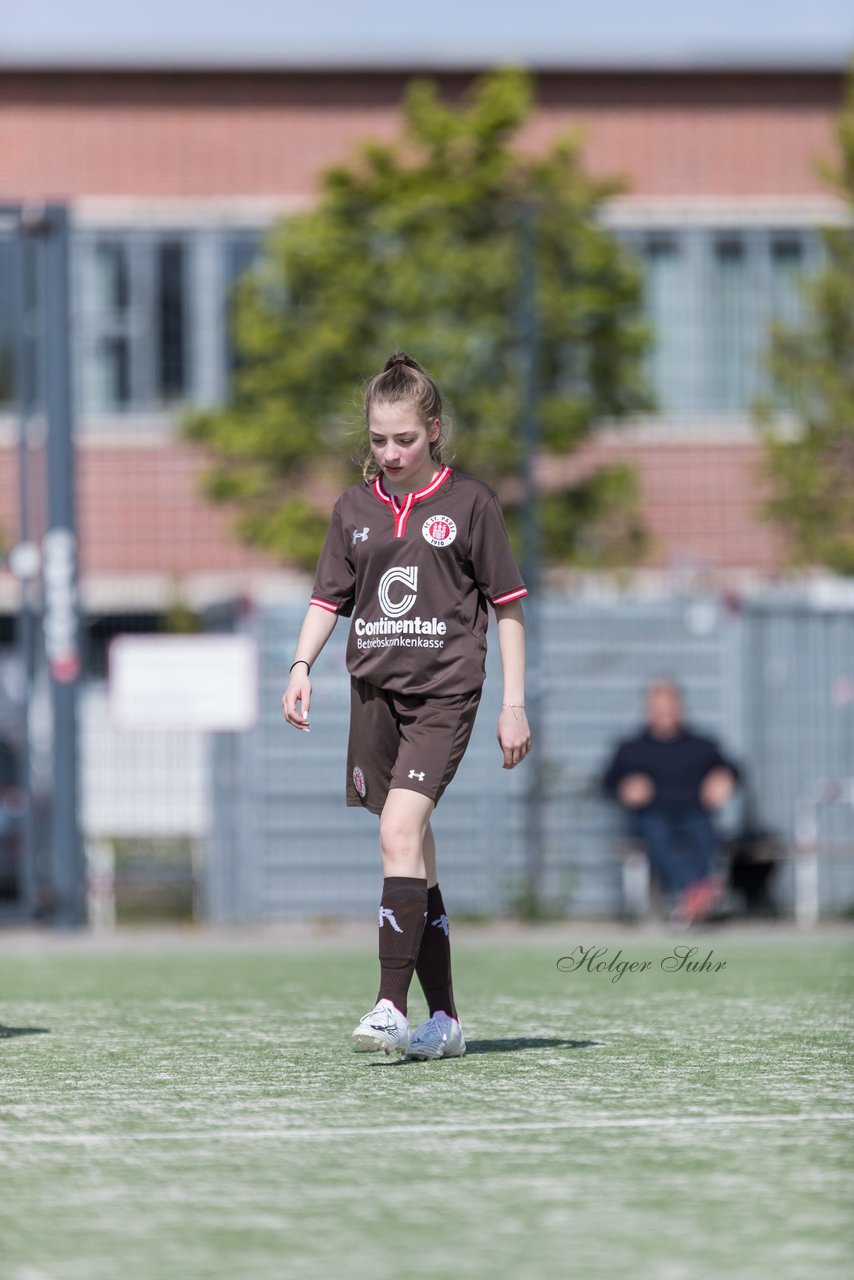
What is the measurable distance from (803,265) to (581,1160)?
80.5 ft

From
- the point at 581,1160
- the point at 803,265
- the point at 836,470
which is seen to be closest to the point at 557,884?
the point at 836,470

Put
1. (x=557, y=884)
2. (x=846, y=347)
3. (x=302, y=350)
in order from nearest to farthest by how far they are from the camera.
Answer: (x=557, y=884), (x=846, y=347), (x=302, y=350)

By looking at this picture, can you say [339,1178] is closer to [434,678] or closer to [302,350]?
[434,678]

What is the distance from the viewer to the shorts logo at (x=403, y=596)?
577cm

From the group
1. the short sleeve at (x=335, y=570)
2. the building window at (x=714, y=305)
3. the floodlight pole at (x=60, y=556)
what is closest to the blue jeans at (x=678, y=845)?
the floodlight pole at (x=60, y=556)

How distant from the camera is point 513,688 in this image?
19.1 feet

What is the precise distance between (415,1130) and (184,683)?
10.6 metres

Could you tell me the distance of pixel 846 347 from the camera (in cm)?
1891

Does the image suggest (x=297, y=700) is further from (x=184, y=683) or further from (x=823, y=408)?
(x=823, y=408)

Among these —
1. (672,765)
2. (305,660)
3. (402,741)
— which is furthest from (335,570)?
(672,765)

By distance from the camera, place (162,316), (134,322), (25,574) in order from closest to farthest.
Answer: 1. (25,574)
2. (134,322)
3. (162,316)

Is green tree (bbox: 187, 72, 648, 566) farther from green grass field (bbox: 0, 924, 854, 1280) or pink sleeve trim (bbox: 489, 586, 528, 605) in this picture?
pink sleeve trim (bbox: 489, 586, 528, 605)

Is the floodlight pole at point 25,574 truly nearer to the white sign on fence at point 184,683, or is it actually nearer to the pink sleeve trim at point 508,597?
the white sign on fence at point 184,683

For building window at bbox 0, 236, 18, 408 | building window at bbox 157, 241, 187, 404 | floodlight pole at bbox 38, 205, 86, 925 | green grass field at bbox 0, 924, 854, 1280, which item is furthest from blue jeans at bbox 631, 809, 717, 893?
building window at bbox 157, 241, 187, 404
